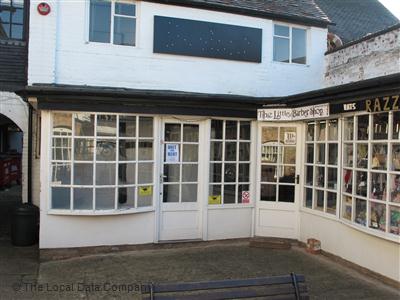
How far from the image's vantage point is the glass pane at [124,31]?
9086 mm

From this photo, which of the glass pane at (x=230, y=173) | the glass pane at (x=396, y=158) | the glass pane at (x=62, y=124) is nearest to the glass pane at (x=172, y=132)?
the glass pane at (x=230, y=173)

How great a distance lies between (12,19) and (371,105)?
8780 millimetres

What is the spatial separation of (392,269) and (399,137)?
6.22 feet

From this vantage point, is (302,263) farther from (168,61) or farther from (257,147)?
(168,61)

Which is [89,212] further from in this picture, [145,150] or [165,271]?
[165,271]

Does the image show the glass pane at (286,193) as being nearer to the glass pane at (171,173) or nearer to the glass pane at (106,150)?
the glass pane at (171,173)

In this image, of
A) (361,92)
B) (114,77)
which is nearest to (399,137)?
(361,92)

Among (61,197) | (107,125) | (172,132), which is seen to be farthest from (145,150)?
(61,197)

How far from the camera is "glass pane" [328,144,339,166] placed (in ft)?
25.9

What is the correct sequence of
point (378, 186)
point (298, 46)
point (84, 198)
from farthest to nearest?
point (298, 46) < point (84, 198) < point (378, 186)

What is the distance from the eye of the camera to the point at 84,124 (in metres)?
8.02

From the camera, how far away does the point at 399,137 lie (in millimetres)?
6285

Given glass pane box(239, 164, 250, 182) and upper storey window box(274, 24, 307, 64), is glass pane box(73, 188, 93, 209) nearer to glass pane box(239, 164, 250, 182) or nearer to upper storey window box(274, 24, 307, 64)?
glass pane box(239, 164, 250, 182)

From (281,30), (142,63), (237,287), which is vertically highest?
(281,30)
